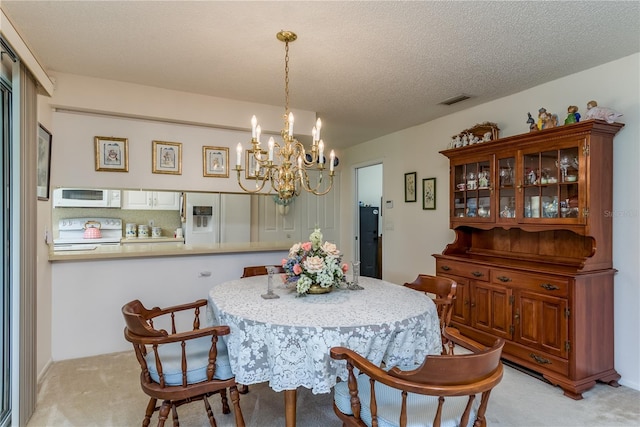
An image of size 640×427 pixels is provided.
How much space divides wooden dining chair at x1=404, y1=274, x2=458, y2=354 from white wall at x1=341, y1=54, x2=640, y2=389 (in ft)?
4.41

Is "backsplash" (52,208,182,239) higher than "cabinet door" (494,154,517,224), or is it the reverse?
"cabinet door" (494,154,517,224)

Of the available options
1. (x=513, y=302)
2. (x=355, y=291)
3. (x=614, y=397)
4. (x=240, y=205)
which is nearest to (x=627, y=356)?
(x=614, y=397)

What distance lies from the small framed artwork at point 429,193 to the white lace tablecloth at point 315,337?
102 inches

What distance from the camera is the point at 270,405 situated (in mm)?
2307

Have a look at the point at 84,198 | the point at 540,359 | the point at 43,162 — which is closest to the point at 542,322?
the point at 540,359

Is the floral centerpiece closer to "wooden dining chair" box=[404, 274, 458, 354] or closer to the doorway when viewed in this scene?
"wooden dining chair" box=[404, 274, 458, 354]

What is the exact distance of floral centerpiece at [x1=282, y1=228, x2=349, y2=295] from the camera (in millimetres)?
2113

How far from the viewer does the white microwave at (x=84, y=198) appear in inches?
191

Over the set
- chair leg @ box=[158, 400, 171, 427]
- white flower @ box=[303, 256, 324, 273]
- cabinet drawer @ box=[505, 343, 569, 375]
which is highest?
white flower @ box=[303, 256, 324, 273]

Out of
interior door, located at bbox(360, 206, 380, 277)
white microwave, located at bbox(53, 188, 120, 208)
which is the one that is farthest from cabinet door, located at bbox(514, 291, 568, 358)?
white microwave, located at bbox(53, 188, 120, 208)

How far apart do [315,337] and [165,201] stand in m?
4.46

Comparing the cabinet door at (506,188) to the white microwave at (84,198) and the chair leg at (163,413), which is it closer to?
the chair leg at (163,413)

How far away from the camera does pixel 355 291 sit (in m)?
2.28

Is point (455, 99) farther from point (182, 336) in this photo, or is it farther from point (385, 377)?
point (182, 336)
